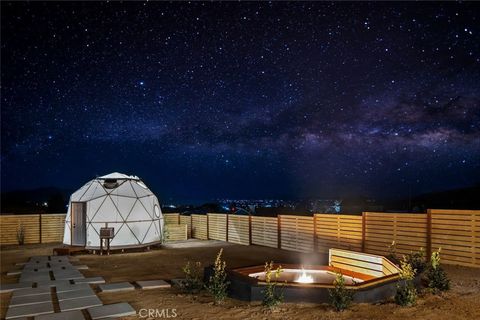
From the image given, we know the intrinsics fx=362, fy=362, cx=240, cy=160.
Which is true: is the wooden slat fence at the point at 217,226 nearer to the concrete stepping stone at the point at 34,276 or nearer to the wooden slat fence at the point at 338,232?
the wooden slat fence at the point at 338,232

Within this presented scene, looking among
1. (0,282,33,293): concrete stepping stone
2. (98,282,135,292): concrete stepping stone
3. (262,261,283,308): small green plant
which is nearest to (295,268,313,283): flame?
(262,261,283,308): small green plant

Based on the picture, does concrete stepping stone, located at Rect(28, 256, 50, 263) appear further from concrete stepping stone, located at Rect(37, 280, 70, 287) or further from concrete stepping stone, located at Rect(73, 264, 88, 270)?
concrete stepping stone, located at Rect(37, 280, 70, 287)

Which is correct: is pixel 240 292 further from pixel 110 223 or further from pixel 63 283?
pixel 110 223

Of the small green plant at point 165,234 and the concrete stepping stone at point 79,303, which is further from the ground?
the concrete stepping stone at point 79,303

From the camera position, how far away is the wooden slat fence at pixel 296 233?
1323 centimetres

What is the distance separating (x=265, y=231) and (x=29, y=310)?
1047cm

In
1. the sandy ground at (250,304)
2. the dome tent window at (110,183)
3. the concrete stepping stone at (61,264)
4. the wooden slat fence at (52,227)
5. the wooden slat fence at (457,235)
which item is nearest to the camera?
the sandy ground at (250,304)

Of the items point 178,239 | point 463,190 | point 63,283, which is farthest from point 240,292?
point 463,190

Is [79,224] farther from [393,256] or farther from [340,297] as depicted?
[340,297]

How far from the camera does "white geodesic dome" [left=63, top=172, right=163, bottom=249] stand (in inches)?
574

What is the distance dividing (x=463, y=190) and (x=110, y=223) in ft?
177

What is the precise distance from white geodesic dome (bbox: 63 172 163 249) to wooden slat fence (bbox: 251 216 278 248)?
4252 mm

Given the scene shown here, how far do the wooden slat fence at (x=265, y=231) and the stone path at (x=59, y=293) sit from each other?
24.0 feet

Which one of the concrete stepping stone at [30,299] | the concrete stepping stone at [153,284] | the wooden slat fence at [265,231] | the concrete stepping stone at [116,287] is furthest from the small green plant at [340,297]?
the wooden slat fence at [265,231]
